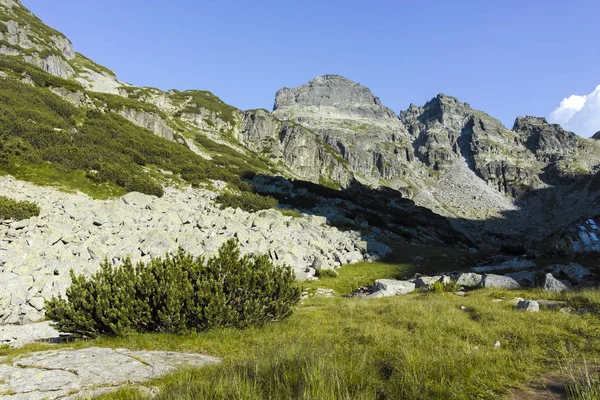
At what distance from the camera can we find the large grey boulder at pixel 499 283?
49.4 feet

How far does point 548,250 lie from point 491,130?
8058 inches

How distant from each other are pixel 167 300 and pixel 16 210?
55.6 feet

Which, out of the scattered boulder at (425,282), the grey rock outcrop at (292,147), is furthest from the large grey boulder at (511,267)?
the grey rock outcrop at (292,147)

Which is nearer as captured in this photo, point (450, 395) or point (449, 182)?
point (450, 395)

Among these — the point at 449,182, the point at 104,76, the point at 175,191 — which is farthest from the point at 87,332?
the point at 449,182

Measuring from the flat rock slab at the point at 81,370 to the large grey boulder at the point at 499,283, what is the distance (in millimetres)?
14257

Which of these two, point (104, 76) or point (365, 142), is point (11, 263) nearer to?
point (104, 76)

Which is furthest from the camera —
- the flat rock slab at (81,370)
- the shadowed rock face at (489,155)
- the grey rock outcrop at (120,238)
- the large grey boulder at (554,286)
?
the shadowed rock face at (489,155)

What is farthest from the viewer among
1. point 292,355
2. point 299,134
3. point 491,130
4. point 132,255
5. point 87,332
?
point 491,130

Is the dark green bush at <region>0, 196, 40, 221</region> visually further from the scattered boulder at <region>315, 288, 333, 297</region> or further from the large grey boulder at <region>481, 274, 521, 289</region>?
the large grey boulder at <region>481, 274, 521, 289</region>

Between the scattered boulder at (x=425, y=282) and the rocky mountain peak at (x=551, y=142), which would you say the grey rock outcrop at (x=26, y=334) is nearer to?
the scattered boulder at (x=425, y=282)

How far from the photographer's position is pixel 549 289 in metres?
13.4

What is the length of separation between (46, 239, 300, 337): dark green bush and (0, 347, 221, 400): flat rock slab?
1171mm

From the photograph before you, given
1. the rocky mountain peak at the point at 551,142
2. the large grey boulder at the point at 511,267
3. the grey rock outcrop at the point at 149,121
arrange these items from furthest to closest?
the rocky mountain peak at the point at 551,142, the grey rock outcrop at the point at 149,121, the large grey boulder at the point at 511,267
